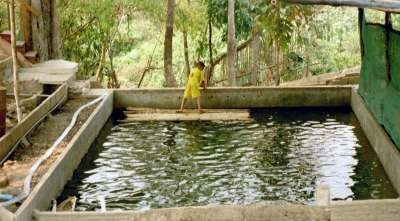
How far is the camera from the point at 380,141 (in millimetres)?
13680

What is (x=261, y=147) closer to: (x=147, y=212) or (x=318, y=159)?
(x=318, y=159)

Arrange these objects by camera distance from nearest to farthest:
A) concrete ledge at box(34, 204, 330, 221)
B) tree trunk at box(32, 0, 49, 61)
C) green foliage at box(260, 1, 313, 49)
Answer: concrete ledge at box(34, 204, 330, 221), green foliage at box(260, 1, 313, 49), tree trunk at box(32, 0, 49, 61)

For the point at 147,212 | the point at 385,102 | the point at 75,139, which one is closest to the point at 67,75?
the point at 75,139

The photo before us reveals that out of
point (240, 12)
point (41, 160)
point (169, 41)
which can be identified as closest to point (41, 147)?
point (41, 160)

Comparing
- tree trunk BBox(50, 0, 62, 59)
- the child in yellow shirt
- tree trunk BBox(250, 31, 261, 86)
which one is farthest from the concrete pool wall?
tree trunk BBox(250, 31, 261, 86)

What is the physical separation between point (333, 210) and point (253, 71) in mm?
15059

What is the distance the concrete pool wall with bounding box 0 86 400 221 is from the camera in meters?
8.29

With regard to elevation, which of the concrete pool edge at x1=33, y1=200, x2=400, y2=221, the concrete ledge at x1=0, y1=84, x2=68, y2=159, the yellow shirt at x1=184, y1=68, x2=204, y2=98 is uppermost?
the yellow shirt at x1=184, y1=68, x2=204, y2=98

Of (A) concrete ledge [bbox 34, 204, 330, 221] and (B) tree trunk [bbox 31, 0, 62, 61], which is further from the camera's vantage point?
(B) tree trunk [bbox 31, 0, 62, 61]

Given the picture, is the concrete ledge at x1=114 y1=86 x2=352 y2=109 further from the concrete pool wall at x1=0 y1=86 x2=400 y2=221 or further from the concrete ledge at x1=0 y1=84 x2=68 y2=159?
the concrete ledge at x1=0 y1=84 x2=68 y2=159

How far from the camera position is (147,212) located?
808cm

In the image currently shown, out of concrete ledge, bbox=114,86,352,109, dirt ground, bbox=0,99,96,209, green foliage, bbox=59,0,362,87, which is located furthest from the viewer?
green foliage, bbox=59,0,362,87

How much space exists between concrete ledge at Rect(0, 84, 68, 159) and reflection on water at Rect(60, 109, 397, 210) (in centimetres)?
145

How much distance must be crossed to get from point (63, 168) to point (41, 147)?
1.89 metres
